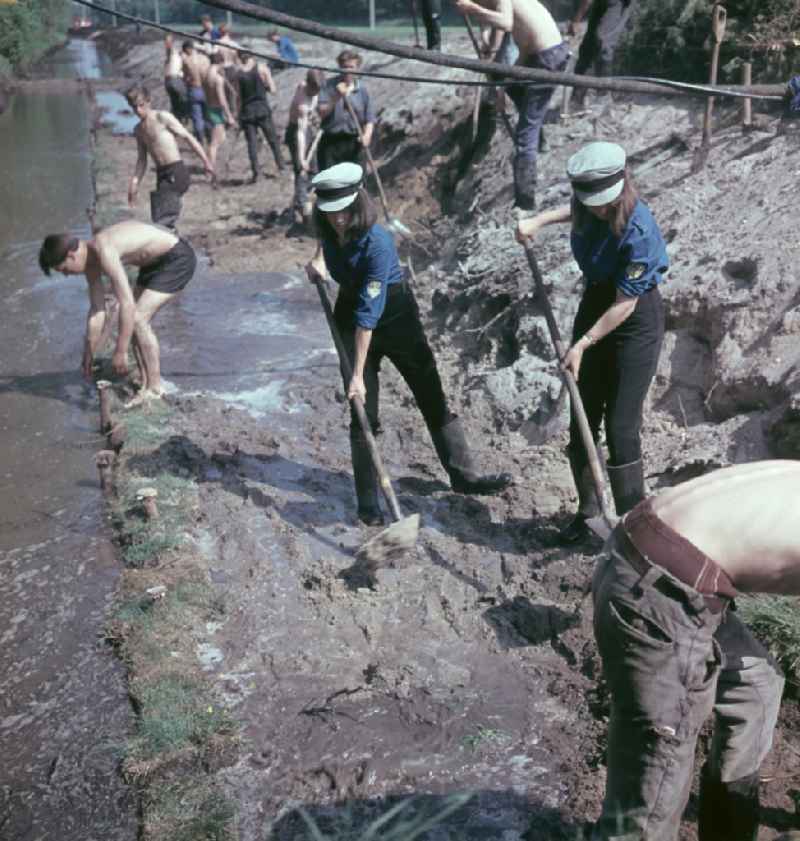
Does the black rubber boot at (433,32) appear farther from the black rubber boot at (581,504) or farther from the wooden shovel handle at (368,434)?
the black rubber boot at (581,504)

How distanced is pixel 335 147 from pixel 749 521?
8343mm

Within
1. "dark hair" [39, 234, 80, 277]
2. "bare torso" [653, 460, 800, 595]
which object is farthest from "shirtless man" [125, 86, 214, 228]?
"bare torso" [653, 460, 800, 595]

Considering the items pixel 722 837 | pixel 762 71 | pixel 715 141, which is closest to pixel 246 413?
pixel 715 141

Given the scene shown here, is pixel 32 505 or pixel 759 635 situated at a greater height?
pixel 759 635

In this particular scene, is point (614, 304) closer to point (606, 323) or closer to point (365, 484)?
point (606, 323)

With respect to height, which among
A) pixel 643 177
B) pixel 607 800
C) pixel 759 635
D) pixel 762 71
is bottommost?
pixel 759 635

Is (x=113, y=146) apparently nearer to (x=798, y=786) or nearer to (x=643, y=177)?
(x=643, y=177)

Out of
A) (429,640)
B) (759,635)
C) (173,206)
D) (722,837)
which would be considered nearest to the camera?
(722,837)

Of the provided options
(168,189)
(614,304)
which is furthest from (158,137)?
(614,304)

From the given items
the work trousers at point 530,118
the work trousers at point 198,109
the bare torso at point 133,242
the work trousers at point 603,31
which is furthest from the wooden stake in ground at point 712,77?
the work trousers at point 198,109

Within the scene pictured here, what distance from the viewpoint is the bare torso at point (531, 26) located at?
23.9 ft

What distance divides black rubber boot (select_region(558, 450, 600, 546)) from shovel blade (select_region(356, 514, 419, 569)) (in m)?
0.88

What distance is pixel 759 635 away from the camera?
395 cm

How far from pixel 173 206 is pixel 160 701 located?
246 inches
